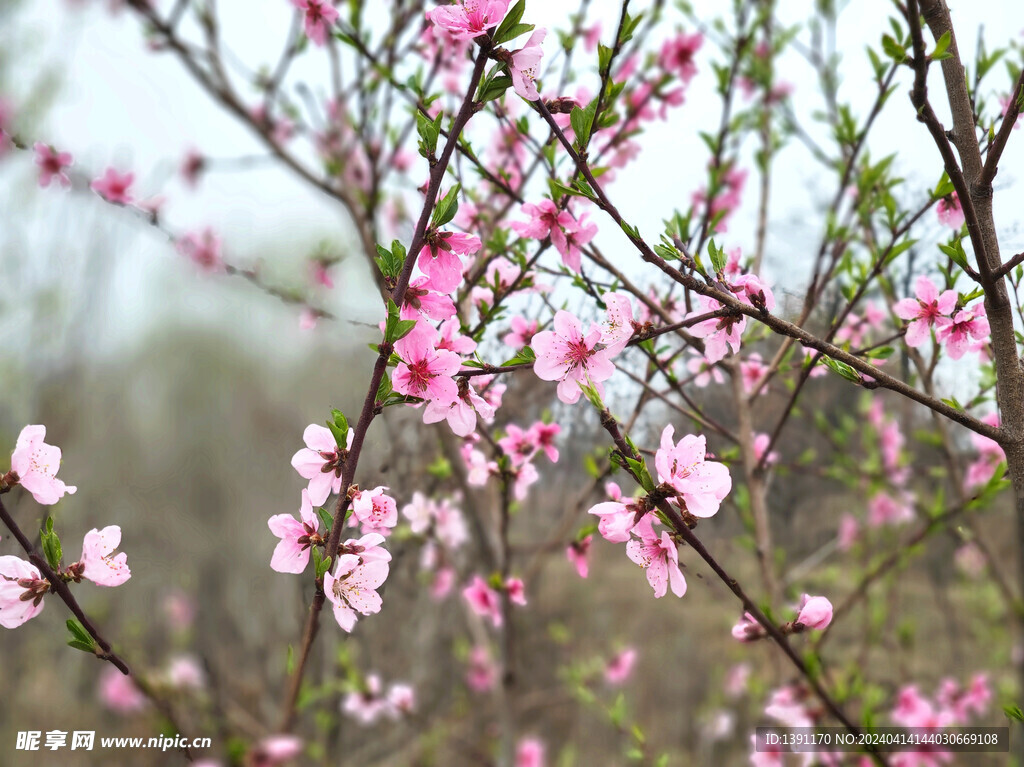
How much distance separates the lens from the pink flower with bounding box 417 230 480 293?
0.82 meters

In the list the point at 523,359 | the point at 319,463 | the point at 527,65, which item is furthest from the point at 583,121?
the point at 319,463

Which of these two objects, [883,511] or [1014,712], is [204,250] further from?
[883,511]

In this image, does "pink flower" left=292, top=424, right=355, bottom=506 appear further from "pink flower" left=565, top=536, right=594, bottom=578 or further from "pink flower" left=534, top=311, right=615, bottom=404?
"pink flower" left=565, top=536, right=594, bottom=578

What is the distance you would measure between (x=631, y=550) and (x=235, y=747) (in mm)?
1540

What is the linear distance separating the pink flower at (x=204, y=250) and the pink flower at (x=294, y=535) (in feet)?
5.06

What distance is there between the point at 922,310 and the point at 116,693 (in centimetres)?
399

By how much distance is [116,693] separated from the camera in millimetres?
3412

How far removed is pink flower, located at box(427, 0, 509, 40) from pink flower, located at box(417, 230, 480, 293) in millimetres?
230

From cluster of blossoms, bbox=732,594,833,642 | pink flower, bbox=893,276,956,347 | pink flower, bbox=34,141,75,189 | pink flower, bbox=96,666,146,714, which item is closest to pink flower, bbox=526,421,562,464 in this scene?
cluster of blossoms, bbox=732,594,833,642

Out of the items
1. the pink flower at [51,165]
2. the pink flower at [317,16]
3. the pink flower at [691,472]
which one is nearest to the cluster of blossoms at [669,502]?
the pink flower at [691,472]

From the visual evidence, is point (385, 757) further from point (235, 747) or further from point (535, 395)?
point (535, 395)

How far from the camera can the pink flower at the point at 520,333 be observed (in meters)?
1.27

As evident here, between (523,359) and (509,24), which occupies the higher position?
(509,24)

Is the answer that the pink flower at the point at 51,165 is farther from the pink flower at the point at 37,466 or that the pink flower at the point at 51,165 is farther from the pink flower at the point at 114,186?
the pink flower at the point at 37,466
